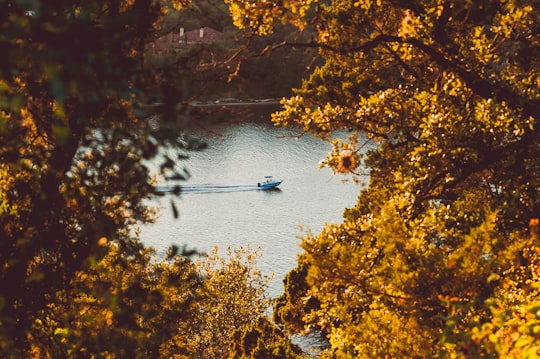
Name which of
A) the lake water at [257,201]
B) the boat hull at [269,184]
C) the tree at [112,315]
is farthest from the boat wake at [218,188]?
the tree at [112,315]

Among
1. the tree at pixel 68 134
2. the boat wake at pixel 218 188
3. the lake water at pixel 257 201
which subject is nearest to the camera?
the tree at pixel 68 134

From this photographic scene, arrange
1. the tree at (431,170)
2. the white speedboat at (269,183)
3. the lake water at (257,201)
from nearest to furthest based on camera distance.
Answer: the tree at (431,170) → the lake water at (257,201) → the white speedboat at (269,183)

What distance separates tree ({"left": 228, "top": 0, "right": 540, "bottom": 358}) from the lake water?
51.4 metres

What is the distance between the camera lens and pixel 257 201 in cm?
9162

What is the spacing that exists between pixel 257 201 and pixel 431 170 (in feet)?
264

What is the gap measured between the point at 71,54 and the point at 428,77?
11611 mm

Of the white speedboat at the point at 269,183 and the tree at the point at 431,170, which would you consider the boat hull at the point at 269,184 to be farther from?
the tree at the point at 431,170

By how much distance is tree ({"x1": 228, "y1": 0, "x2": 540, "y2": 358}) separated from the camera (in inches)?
348

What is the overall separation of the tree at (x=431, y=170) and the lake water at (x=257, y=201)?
5143 centimetres

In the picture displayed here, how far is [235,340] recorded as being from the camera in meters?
32.8

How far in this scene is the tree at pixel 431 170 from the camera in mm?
8836

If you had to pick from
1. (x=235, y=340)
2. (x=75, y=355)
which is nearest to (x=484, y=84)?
(x=75, y=355)

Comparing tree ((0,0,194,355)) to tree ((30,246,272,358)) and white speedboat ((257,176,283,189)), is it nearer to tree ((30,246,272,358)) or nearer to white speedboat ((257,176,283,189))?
tree ((30,246,272,358))

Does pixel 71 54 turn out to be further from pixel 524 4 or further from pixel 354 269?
pixel 524 4
